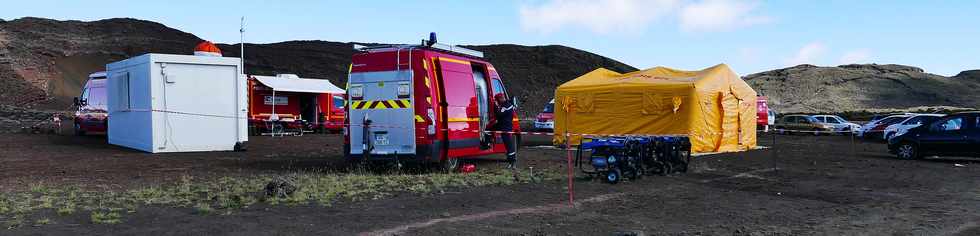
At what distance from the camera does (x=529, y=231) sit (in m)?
6.36

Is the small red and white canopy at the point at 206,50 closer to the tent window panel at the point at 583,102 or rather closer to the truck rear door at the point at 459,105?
the truck rear door at the point at 459,105

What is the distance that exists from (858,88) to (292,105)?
78.3 meters

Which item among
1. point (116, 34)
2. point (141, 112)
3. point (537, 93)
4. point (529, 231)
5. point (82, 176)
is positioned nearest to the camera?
point (529, 231)

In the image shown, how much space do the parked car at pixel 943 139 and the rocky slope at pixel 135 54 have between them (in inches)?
1732

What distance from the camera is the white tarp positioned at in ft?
84.4

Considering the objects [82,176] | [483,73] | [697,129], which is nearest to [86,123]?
[82,176]

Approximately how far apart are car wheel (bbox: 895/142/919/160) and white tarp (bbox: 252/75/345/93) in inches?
756

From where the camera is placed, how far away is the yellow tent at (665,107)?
1777 centimetres

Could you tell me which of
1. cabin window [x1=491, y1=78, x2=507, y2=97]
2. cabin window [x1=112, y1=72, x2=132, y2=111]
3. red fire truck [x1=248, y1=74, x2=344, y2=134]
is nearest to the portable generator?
cabin window [x1=491, y1=78, x2=507, y2=97]

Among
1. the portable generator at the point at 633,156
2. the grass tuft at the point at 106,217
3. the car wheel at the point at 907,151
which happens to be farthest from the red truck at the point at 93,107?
the car wheel at the point at 907,151

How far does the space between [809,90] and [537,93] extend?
33.3 m

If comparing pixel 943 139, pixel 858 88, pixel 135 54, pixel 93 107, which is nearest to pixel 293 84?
pixel 93 107

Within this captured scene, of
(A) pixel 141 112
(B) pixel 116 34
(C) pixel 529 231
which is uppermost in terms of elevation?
(B) pixel 116 34

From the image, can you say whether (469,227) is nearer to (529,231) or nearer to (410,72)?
(529,231)
